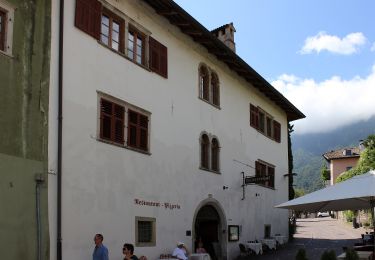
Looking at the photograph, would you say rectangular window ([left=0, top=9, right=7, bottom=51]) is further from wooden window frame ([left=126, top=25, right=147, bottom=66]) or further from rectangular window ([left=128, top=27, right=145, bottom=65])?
rectangular window ([left=128, top=27, right=145, bottom=65])

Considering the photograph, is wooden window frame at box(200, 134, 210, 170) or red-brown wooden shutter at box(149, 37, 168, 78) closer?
red-brown wooden shutter at box(149, 37, 168, 78)

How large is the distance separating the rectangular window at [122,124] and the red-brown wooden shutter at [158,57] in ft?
6.11

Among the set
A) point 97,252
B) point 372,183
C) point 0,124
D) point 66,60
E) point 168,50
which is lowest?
point 97,252

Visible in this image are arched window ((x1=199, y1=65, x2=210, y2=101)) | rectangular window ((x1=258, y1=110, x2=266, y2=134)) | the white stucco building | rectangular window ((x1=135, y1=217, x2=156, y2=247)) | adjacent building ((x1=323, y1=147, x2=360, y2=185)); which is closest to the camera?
the white stucco building

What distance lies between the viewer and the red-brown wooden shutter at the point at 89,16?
15.6m

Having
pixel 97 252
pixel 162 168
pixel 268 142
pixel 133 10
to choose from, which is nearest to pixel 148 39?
pixel 133 10

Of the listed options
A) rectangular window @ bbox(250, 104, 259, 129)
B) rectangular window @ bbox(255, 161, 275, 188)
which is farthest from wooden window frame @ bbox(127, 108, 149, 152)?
rectangular window @ bbox(250, 104, 259, 129)

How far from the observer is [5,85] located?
12.9 metres

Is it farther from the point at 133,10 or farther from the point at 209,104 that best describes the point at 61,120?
the point at 209,104

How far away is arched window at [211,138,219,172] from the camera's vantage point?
23438 millimetres

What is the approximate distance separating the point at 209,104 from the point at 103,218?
8.80 m

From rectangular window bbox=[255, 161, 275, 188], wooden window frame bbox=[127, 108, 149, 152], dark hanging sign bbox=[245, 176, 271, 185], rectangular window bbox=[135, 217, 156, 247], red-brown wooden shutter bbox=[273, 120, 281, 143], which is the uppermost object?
red-brown wooden shutter bbox=[273, 120, 281, 143]

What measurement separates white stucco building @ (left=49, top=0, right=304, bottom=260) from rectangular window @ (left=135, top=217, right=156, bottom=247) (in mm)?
36

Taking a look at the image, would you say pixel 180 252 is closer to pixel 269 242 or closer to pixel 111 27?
pixel 111 27
